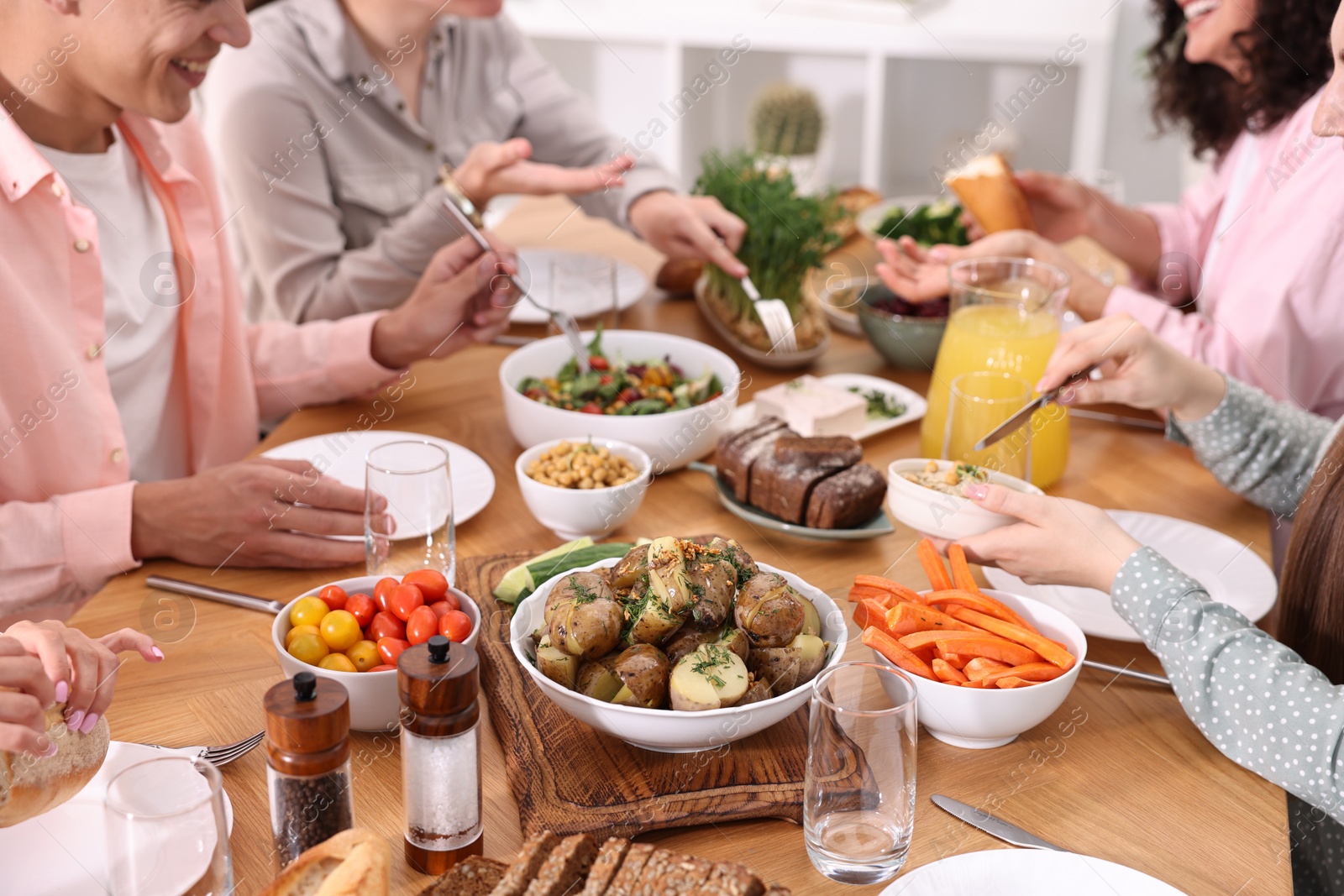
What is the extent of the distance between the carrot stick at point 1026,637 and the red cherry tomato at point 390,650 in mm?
625

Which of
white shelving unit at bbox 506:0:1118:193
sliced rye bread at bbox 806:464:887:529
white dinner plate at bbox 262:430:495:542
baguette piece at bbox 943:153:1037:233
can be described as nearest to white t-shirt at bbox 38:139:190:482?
white dinner plate at bbox 262:430:495:542

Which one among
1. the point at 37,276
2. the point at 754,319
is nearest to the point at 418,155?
the point at 754,319

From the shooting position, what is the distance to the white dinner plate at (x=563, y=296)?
240 centimetres

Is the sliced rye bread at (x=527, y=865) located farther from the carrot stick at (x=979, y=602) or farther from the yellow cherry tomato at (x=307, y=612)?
the carrot stick at (x=979, y=602)

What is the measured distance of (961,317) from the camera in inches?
73.5

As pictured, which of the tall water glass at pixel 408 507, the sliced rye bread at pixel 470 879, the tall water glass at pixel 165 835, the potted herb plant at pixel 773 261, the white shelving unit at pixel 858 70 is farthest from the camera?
the white shelving unit at pixel 858 70

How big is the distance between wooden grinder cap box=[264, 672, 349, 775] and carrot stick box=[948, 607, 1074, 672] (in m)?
0.69

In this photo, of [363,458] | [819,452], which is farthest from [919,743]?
[363,458]

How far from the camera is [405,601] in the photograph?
122 centimetres

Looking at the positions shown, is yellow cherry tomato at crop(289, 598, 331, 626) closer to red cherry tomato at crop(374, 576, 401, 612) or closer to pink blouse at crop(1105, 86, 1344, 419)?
red cherry tomato at crop(374, 576, 401, 612)

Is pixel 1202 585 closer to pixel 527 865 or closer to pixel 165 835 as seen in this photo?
Result: pixel 527 865

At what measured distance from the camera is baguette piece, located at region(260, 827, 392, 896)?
88cm

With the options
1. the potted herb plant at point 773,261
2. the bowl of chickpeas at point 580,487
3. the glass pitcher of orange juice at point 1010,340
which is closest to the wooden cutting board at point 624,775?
the bowl of chickpeas at point 580,487

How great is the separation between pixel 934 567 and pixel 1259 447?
2.32ft
